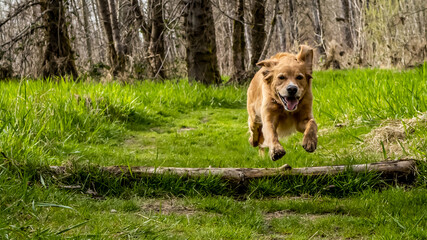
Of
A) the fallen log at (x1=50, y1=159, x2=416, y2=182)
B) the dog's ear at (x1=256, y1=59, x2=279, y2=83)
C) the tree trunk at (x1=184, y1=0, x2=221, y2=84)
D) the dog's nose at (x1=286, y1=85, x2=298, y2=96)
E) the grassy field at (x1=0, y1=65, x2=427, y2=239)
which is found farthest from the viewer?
the tree trunk at (x1=184, y1=0, x2=221, y2=84)

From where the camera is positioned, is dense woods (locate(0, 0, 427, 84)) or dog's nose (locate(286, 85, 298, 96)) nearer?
dog's nose (locate(286, 85, 298, 96))

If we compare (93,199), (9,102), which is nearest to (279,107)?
(93,199)

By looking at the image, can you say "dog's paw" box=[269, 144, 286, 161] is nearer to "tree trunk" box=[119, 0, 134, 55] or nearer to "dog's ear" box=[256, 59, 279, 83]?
"dog's ear" box=[256, 59, 279, 83]

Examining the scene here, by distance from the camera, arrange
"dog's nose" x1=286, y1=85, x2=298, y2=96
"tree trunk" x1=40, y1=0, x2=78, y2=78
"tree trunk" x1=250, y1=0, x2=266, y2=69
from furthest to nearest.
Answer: "tree trunk" x1=250, y1=0, x2=266, y2=69 < "tree trunk" x1=40, y1=0, x2=78, y2=78 < "dog's nose" x1=286, y1=85, x2=298, y2=96

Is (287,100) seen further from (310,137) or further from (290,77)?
(310,137)

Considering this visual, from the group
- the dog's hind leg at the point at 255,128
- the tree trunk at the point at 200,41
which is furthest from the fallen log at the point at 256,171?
the tree trunk at the point at 200,41

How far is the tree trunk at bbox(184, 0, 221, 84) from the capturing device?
11.0m

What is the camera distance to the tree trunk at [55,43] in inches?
402

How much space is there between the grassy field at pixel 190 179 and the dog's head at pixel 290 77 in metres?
0.84

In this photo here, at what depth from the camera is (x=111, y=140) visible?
6.75 meters

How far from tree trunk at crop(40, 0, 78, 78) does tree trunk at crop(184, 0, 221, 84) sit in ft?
9.30

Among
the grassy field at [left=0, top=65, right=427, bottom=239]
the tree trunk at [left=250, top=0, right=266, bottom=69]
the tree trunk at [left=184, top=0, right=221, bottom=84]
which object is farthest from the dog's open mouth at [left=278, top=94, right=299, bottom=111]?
the tree trunk at [left=250, top=0, right=266, bottom=69]

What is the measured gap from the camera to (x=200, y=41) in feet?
36.3

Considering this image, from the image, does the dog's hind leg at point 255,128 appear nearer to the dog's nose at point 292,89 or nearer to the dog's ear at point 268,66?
the dog's ear at point 268,66
